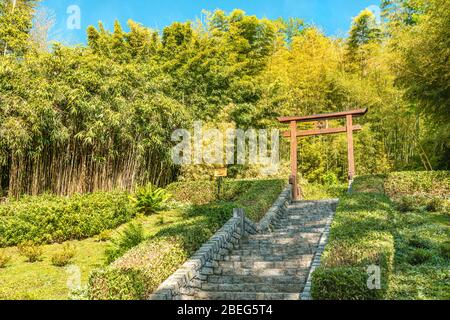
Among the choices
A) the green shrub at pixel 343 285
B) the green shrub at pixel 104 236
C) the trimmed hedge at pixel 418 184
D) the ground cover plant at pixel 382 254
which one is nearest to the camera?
the green shrub at pixel 343 285

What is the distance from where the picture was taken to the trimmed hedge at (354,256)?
4.27 metres

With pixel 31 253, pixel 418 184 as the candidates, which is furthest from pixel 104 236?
pixel 418 184

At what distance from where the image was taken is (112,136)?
1284cm

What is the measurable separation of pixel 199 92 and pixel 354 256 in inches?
548

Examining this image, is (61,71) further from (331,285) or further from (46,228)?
(331,285)

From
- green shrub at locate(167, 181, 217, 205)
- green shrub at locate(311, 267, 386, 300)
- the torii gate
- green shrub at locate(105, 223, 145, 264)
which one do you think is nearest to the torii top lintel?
the torii gate

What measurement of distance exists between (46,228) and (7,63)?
4847 mm

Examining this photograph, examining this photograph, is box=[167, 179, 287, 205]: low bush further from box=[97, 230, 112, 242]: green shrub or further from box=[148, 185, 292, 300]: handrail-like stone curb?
box=[97, 230, 112, 242]: green shrub

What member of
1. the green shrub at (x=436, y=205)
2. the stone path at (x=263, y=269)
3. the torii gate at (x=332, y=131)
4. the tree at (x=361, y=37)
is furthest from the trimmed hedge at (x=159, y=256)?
the tree at (x=361, y=37)

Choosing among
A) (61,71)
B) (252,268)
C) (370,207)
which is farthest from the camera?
(61,71)

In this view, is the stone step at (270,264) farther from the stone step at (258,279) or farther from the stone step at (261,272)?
the stone step at (258,279)

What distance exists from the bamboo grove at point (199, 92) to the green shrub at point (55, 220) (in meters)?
2.09

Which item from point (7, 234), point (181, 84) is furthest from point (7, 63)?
point (181, 84)

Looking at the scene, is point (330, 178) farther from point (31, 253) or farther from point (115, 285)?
point (115, 285)
